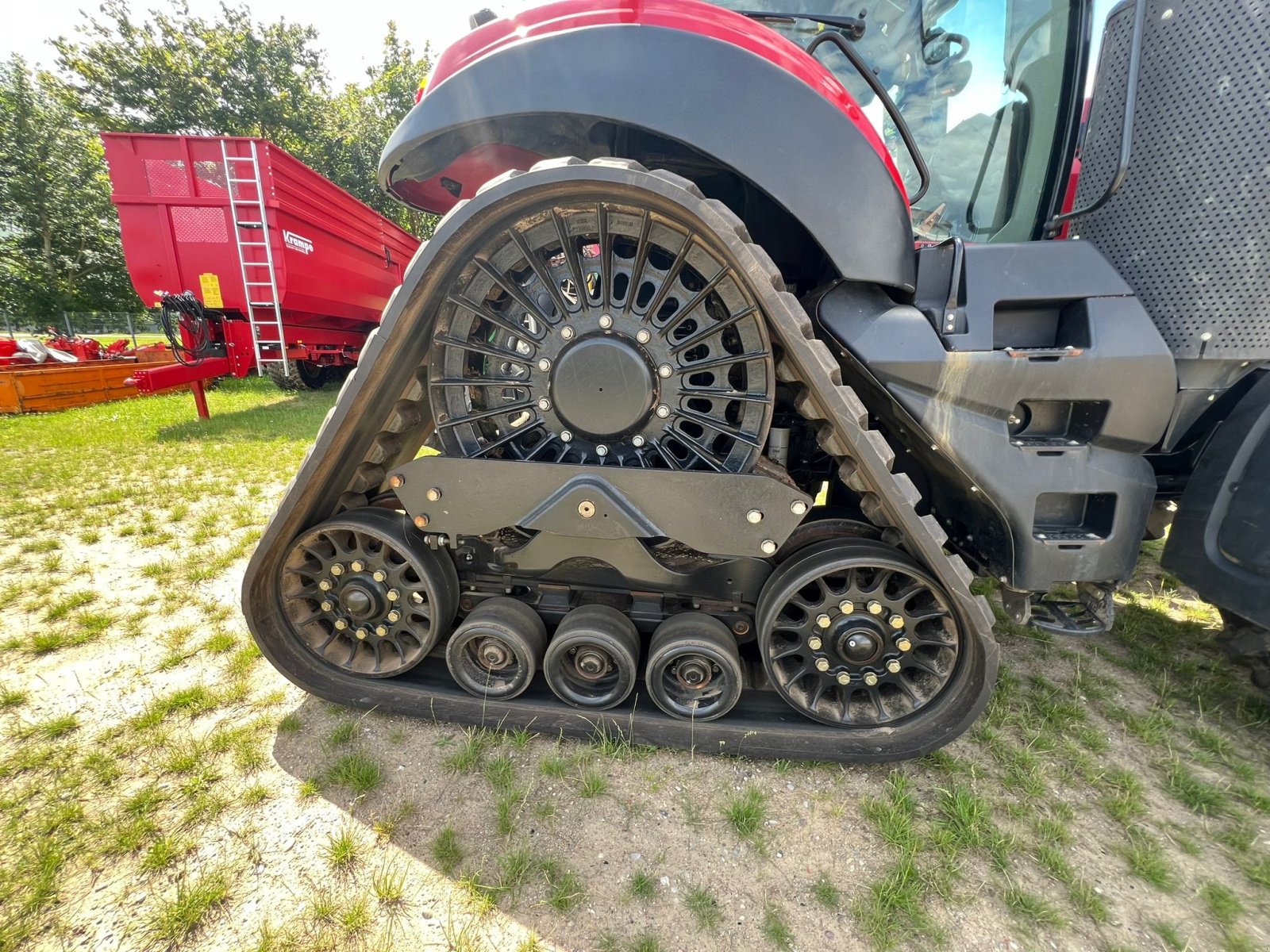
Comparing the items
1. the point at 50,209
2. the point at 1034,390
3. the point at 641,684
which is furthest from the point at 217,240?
the point at 50,209

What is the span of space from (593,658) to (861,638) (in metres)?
0.97

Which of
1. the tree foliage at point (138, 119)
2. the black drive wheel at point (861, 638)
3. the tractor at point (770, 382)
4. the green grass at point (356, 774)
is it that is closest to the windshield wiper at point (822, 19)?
the tractor at point (770, 382)

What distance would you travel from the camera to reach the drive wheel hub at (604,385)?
5.40ft

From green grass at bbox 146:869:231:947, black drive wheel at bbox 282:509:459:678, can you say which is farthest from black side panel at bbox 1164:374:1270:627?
green grass at bbox 146:869:231:947

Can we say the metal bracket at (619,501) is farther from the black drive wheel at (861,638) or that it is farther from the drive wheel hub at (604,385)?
the black drive wheel at (861,638)

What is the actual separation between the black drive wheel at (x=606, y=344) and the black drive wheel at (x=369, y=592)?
19.4 inches

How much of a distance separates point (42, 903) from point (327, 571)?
3.58 feet

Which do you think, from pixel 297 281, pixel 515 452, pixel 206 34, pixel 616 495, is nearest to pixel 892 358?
pixel 616 495

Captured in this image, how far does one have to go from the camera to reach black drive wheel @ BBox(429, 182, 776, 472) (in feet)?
5.35

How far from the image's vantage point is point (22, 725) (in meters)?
2.03

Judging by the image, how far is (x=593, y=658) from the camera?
1.97 m

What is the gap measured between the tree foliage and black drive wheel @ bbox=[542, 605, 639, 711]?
20919 millimetres

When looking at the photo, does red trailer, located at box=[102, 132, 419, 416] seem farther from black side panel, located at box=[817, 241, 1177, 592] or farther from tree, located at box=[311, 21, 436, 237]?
tree, located at box=[311, 21, 436, 237]

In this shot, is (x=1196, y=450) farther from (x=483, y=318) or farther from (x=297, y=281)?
(x=297, y=281)
